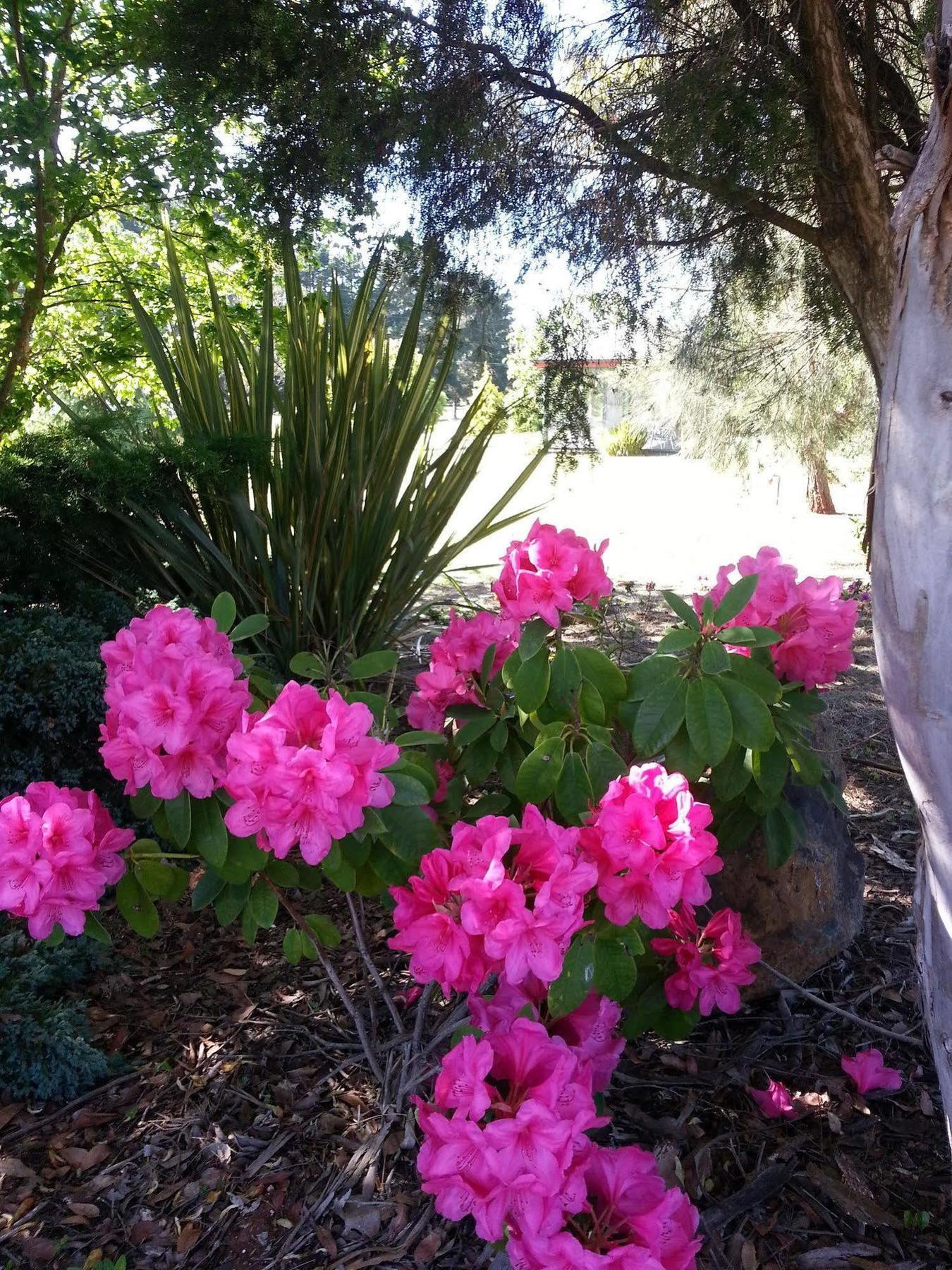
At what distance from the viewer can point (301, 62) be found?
2879 mm

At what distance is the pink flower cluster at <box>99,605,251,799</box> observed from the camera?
1.18m

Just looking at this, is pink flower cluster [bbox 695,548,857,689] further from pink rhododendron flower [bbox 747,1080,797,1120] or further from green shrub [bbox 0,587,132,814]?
green shrub [bbox 0,587,132,814]

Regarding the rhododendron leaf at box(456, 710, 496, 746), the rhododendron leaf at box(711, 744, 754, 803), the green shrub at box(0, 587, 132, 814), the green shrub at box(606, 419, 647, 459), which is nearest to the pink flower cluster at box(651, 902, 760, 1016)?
the rhododendron leaf at box(711, 744, 754, 803)

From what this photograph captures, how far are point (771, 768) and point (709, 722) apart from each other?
242mm

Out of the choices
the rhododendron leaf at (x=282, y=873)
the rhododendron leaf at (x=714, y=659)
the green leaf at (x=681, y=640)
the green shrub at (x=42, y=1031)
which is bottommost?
the green shrub at (x=42, y=1031)

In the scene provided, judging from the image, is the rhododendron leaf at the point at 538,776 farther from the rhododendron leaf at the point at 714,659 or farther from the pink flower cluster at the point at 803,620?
the pink flower cluster at the point at 803,620

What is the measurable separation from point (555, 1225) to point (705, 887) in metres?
0.45

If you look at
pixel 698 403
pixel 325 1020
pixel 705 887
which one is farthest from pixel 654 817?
pixel 698 403

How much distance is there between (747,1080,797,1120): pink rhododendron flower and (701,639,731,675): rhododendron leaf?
33.6 inches

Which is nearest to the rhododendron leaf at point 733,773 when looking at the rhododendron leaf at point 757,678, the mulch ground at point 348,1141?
the rhododendron leaf at point 757,678

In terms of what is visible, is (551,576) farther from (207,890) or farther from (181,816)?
(207,890)

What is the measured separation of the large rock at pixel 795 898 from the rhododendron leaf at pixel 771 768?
618mm

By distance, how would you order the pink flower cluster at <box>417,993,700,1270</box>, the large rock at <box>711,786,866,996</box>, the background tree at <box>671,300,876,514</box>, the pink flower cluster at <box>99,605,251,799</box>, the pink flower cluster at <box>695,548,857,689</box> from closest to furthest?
the pink flower cluster at <box>417,993,700,1270</box> < the pink flower cluster at <box>99,605,251,799</box> < the pink flower cluster at <box>695,548,857,689</box> < the large rock at <box>711,786,866,996</box> < the background tree at <box>671,300,876,514</box>

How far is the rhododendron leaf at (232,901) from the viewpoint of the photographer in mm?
1432
